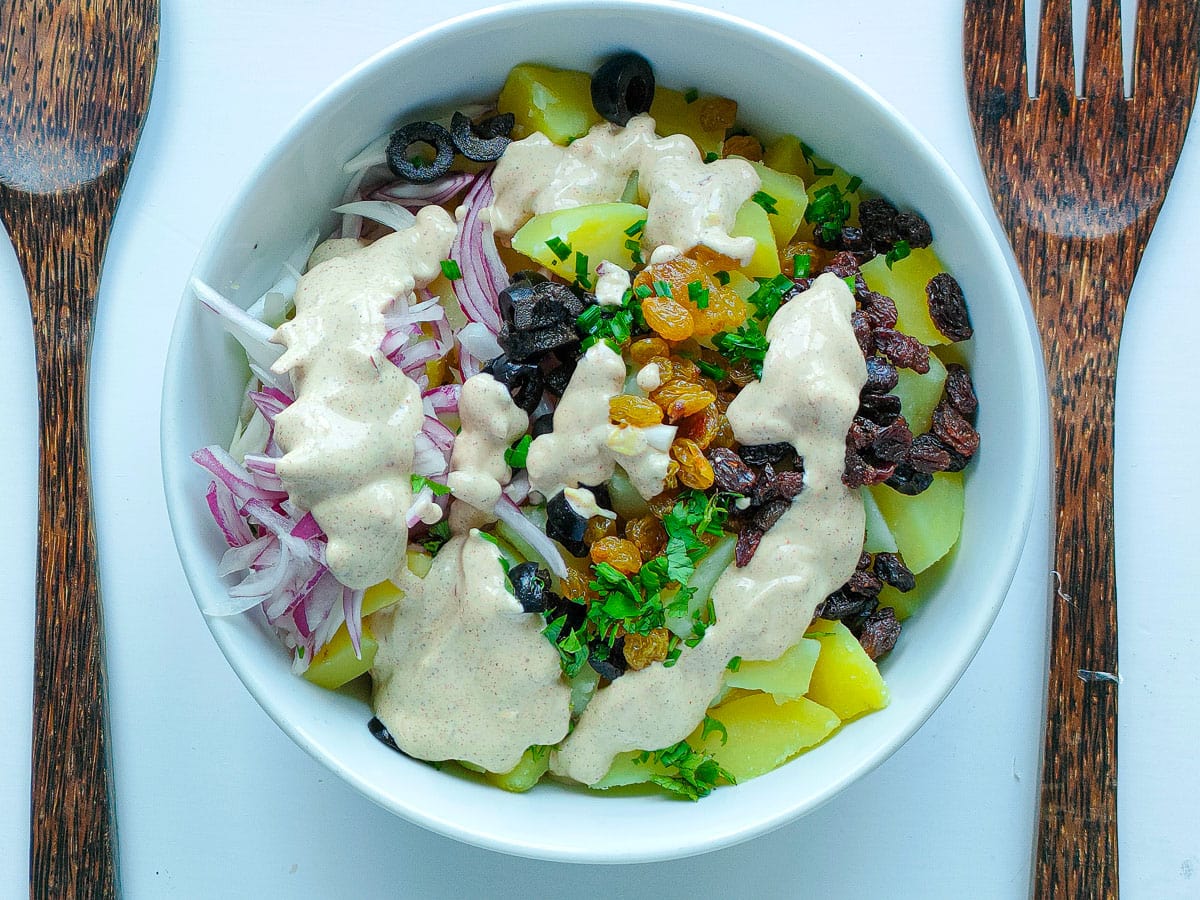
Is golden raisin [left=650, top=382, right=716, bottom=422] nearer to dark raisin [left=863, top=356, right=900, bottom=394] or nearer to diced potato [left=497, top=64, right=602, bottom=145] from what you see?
dark raisin [left=863, top=356, right=900, bottom=394]

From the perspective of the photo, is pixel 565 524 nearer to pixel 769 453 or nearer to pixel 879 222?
pixel 769 453

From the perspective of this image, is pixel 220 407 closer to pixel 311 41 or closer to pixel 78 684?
pixel 78 684

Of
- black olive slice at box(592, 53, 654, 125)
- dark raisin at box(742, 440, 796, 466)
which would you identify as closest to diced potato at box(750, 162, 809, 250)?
black olive slice at box(592, 53, 654, 125)

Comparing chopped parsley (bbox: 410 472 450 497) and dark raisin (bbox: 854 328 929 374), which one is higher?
dark raisin (bbox: 854 328 929 374)

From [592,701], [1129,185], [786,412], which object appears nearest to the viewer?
[786,412]

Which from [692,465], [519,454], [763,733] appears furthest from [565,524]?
[763,733]

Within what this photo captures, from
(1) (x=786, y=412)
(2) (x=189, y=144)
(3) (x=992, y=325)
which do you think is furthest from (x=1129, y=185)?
(2) (x=189, y=144)
